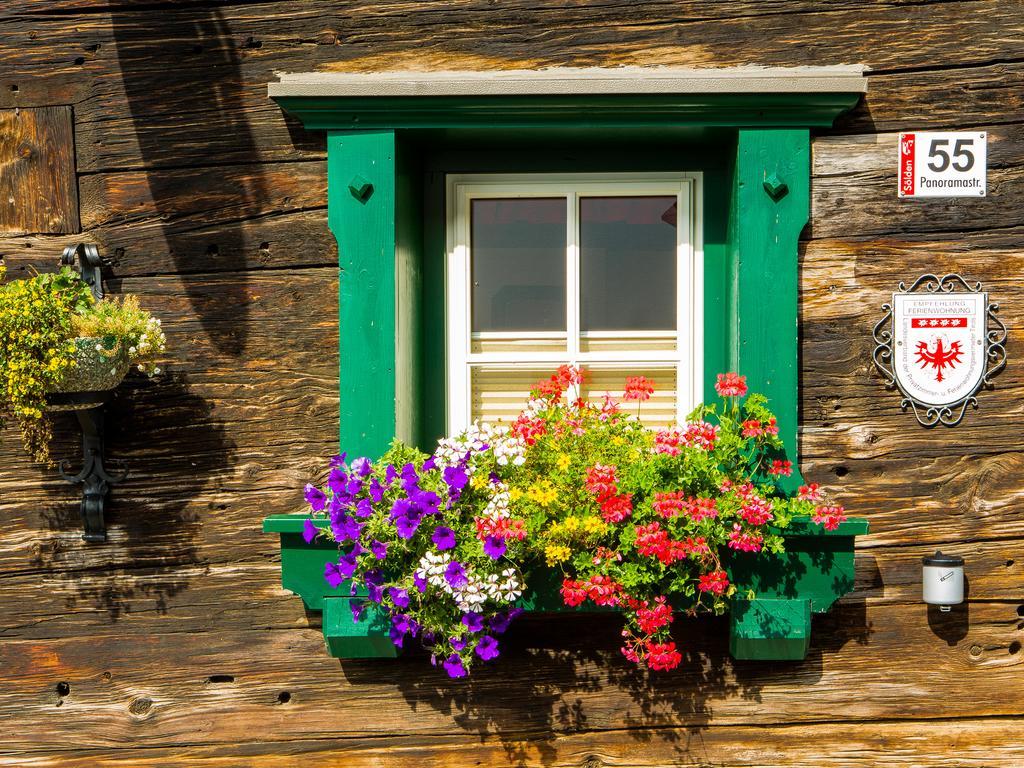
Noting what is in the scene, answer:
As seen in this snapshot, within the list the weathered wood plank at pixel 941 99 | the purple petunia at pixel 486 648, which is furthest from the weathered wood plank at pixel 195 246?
the weathered wood plank at pixel 941 99

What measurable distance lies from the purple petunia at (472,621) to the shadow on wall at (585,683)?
34 centimetres

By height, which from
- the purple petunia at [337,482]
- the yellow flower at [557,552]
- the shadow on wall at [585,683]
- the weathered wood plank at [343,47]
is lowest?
the shadow on wall at [585,683]

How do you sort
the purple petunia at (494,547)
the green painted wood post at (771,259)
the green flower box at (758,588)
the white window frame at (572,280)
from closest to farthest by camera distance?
the purple petunia at (494,547) → the green flower box at (758,588) → the green painted wood post at (771,259) → the white window frame at (572,280)

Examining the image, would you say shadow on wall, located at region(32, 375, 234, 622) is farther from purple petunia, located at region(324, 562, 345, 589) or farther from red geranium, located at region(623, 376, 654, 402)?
red geranium, located at region(623, 376, 654, 402)

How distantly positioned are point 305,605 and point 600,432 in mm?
1151

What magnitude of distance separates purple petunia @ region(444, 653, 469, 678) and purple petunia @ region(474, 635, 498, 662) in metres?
0.07

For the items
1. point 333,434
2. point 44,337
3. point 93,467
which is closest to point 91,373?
point 44,337

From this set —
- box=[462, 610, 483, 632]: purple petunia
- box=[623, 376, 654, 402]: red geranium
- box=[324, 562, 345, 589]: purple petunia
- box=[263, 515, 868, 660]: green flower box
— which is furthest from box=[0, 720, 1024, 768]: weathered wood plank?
box=[623, 376, 654, 402]: red geranium

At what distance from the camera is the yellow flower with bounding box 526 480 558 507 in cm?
247

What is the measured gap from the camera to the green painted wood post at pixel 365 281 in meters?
2.77

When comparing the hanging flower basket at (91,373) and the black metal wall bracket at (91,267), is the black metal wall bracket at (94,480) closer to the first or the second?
the hanging flower basket at (91,373)

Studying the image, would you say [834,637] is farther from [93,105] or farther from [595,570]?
[93,105]

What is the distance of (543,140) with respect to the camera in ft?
9.65

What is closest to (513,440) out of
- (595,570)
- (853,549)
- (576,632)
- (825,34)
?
(595,570)
